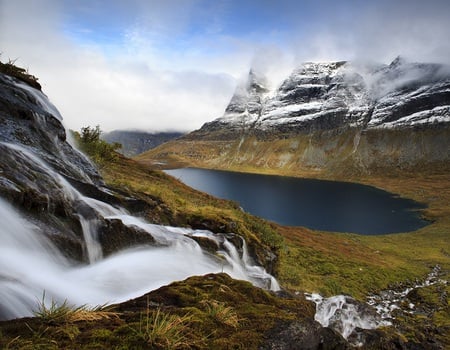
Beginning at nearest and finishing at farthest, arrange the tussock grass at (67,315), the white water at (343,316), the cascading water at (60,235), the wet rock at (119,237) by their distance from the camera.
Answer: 1. the tussock grass at (67,315)
2. the cascading water at (60,235)
3. the wet rock at (119,237)
4. the white water at (343,316)

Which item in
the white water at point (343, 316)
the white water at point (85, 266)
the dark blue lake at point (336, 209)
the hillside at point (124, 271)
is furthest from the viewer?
the dark blue lake at point (336, 209)

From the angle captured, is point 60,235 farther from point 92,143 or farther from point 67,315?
point 92,143

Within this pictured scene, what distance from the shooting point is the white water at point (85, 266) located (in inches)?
299

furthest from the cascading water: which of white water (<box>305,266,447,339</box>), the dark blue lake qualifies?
the dark blue lake

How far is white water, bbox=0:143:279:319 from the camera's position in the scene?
7.59 m

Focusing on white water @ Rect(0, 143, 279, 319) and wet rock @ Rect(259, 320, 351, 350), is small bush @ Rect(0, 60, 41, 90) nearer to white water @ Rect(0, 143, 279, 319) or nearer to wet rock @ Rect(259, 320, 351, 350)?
white water @ Rect(0, 143, 279, 319)

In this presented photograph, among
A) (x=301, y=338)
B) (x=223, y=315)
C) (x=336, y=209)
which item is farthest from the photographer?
(x=336, y=209)

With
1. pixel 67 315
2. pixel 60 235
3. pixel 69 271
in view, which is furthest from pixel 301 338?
pixel 60 235

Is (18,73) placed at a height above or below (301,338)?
above

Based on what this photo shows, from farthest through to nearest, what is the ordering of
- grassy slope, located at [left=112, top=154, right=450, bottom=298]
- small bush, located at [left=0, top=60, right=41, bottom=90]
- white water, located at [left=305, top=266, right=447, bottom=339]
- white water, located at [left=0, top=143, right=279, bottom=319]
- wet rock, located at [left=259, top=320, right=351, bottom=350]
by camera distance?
grassy slope, located at [left=112, top=154, right=450, bottom=298], small bush, located at [left=0, top=60, right=41, bottom=90], white water, located at [left=305, top=266, right=447, bottom=339], white water, located at [left=0, top=143, right=279, bottom=319], wet rock, located at [left=259, top=320, right=351, bottom=350]

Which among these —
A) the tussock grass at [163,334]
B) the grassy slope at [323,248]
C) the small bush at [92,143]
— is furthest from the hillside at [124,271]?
the grassy slope at [323,248]

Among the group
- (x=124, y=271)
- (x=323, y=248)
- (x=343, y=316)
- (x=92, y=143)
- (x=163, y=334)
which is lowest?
(x=124, y=271)

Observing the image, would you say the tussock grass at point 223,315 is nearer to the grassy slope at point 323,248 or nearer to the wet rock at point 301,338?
the wet rock at point 301,338

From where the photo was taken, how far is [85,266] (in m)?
10.8
